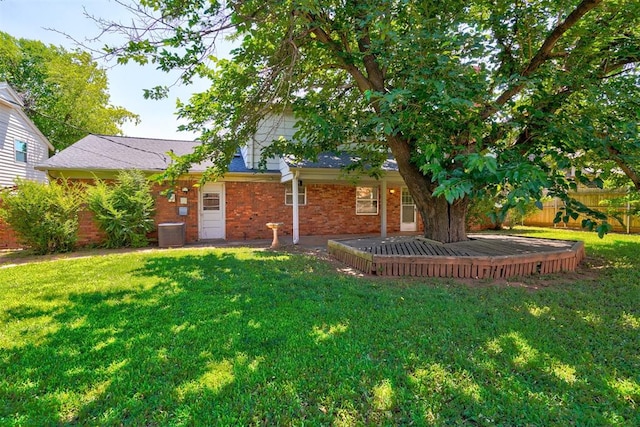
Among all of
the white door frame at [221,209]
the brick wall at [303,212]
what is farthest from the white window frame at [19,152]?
the brick wall at [303,212]

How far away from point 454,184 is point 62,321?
192 inches

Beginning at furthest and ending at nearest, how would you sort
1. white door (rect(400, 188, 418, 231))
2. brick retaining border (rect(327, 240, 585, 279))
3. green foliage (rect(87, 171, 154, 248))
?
1. white door (rect(400, 188, 418, 231))
2. green foliage (rect(87, 171, 154, 248))
3. brick retaining border (rect(327, 240, 585, 279))

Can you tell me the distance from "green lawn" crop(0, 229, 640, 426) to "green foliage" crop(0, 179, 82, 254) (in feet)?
14.3

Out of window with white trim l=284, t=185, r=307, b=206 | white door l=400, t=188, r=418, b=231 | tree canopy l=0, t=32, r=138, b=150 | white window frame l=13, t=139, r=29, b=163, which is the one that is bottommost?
white door l=400, t=188, r=418, b=231

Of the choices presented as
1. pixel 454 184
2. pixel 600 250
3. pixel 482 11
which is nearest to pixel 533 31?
pixel 482 11

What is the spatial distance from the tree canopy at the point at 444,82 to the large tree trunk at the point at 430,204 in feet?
0.09

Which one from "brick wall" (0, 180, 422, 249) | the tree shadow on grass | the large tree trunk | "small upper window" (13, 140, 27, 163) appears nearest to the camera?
the tree shadow on grass

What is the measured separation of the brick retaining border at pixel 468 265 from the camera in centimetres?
573

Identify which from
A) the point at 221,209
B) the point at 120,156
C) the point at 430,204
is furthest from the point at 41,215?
the point at 430,204

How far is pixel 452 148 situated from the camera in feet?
16.8

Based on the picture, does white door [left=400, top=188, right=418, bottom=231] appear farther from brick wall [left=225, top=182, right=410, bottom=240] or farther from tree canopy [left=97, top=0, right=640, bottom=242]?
tree canopy [left=97, top=0, right=640, bottom=242]

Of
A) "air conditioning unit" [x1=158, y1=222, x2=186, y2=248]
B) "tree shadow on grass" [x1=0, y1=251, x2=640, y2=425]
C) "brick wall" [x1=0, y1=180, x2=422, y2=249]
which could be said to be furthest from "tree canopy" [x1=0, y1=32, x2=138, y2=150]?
"tree shadow on grass" [x1=0, y1=251, x2=640, y2=425]

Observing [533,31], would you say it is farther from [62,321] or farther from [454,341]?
[62,321]

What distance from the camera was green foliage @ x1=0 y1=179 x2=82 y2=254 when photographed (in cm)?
876
